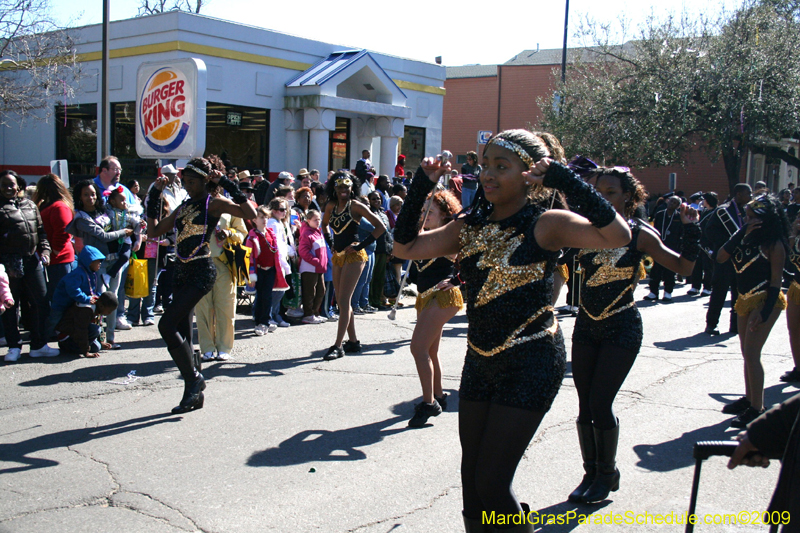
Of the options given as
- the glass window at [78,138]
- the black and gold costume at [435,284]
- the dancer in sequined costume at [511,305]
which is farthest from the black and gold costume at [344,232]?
the glass window at [78,138]

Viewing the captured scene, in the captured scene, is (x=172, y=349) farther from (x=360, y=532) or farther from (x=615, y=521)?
(x=615, y=521)

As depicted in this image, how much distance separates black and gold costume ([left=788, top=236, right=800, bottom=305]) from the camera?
686 centimetres

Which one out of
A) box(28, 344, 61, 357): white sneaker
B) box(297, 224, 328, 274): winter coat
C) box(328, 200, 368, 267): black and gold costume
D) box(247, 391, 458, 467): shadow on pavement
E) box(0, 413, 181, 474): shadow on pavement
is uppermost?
box(328, 200, 368, 267): black and gold costume

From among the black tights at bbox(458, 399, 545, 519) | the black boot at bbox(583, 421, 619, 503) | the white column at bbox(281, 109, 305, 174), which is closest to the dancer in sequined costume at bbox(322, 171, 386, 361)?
the black boot at bbox(583, 421, 619, 503)

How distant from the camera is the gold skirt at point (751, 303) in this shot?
6.20m

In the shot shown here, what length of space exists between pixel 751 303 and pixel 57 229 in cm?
746

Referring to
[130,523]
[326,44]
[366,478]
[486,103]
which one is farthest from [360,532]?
[486,103]

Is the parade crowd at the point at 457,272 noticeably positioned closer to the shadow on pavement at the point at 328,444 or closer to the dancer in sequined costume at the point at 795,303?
the dancer in sequined costume at the point at 795,303

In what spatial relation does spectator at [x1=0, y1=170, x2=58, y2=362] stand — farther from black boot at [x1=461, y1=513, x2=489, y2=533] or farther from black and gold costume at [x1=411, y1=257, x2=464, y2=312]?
black boot at [x1=461, y1=513, x2=489, y2=533]

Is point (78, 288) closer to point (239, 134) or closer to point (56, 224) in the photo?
point (56, 224)

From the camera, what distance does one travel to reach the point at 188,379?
18.9 feet

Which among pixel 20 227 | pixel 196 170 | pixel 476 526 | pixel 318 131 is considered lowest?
pixel 476 526

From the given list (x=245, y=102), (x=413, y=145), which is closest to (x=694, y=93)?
(x=413, y=145)

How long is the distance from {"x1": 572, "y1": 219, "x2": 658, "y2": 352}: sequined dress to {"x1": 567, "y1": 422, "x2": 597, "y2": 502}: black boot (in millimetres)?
546
